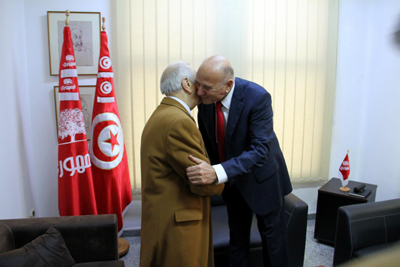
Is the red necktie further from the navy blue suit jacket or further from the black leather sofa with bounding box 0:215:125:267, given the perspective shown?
the black leather sofa with bounding box 0:215:125:267

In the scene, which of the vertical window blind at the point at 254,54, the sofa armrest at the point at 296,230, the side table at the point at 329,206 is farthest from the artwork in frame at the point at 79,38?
the side table at the point at 329,206

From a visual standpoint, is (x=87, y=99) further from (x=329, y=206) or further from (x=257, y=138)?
(x=329, y=206)

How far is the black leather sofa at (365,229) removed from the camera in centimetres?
212

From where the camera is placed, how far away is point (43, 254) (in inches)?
66.3

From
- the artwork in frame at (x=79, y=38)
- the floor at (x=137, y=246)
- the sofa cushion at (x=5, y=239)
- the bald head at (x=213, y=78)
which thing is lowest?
the floor at (x=137, y=246)

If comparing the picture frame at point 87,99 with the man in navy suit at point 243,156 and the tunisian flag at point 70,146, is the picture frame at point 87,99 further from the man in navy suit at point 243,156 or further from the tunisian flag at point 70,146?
the man in navy suit at point 243,156

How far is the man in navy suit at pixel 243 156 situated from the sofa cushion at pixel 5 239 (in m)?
1.22

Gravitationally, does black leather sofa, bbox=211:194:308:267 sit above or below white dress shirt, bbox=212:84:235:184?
below

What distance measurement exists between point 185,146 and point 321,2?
263 cm

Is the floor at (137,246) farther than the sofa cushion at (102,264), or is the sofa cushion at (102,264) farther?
the floor at (137,246)

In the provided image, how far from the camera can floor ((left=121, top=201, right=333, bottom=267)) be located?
2643 mm

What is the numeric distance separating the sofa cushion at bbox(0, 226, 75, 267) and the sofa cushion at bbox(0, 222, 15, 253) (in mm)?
89

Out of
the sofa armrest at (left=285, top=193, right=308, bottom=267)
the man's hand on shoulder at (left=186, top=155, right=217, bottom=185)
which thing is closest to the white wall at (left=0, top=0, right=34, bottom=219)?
the man's hand on shoulder at (left=186, top=155, right=217, bottom=185)

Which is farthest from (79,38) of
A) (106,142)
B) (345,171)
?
(345,171)
